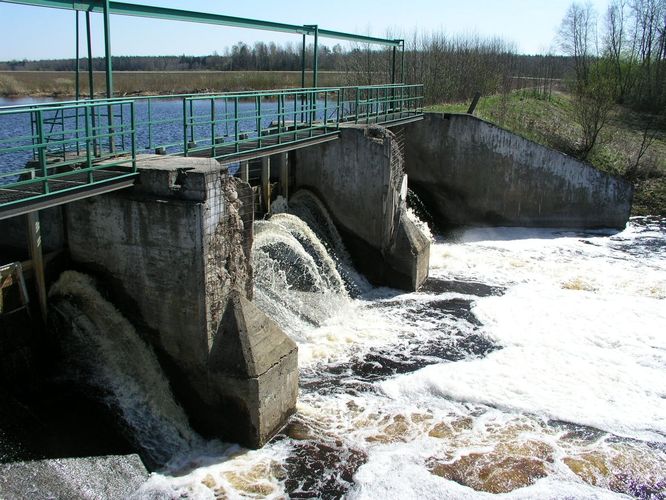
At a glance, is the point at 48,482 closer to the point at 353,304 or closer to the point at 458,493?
the point at 458,493

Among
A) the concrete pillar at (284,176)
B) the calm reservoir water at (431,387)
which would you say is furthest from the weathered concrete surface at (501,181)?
the concrete pillar at (284,176)

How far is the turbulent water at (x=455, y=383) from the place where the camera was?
24.4ft

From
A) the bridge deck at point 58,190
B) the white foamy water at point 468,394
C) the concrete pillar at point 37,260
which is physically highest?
the bridge deck at point 58,190

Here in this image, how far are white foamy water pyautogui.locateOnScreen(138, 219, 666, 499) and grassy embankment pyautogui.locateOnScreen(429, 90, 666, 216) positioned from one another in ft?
28.9

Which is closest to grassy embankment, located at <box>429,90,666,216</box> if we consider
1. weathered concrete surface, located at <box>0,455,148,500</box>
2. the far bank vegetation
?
the far bank vegetation

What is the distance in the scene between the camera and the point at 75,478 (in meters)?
6.96

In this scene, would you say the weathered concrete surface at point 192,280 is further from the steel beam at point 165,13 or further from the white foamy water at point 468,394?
the steel beam at point 165,13

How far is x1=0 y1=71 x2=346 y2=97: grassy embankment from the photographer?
32125 millimetres

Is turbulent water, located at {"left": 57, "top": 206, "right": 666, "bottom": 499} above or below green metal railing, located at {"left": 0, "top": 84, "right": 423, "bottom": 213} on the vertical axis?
below

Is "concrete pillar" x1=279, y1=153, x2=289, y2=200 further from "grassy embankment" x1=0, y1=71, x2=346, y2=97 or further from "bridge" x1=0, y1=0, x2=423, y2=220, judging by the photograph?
"grassy embankment" x1=0, y1=71, x2=346, y2=97

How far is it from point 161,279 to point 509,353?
19.5 ft

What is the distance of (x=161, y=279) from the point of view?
813 cm

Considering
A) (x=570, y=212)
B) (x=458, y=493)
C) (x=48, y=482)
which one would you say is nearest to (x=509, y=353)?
(x=458, y=493)

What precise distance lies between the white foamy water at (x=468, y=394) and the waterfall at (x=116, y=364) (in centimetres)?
60
